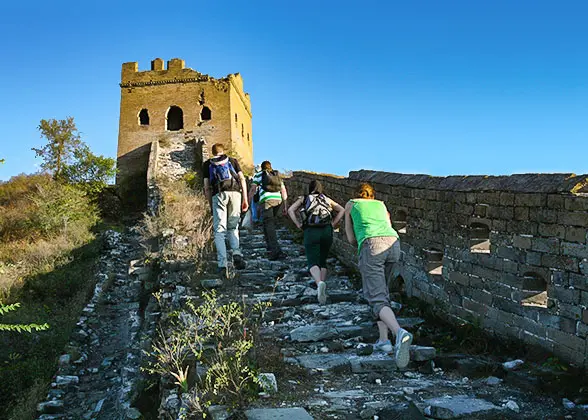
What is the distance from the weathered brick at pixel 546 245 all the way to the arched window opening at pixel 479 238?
30.4 inches

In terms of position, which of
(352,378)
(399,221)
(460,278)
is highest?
(399,221)

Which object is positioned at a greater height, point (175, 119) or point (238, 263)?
point (175, 119)

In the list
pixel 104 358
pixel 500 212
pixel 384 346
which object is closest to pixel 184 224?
pixel 104 358

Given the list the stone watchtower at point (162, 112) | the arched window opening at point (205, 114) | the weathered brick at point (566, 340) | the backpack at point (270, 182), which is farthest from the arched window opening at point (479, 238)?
the arched window opening at point (205, 114)

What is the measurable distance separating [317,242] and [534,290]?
2.90m

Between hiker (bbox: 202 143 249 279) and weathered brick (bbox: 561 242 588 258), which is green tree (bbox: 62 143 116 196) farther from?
weathered brick (bbox: 561 242 588 258)

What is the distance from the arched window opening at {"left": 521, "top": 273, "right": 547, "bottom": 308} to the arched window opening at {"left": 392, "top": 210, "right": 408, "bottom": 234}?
94.5 inches

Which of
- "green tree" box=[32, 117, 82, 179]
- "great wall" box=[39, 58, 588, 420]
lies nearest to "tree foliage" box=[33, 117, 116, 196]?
"green tree" box=[32, 117, 82, 179]

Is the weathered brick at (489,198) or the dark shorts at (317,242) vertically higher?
the weathered brick at (489,198)

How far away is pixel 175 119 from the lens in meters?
26.0

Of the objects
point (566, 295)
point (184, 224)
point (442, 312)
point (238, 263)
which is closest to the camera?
point (566, 295)

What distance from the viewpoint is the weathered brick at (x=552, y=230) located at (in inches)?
170

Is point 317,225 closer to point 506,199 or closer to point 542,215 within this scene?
point 506,199

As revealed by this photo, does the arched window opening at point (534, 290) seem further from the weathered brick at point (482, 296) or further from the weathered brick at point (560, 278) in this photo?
the weathered brick at point (482, 296)
